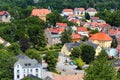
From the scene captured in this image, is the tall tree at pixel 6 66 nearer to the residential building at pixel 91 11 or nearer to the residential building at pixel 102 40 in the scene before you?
the residential building at pixel 102 40

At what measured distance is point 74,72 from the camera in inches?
1342

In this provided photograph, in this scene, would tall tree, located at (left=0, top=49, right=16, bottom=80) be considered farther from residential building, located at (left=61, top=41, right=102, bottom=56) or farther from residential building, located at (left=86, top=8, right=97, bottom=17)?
residential building, located at (left=86, top=8, right=97, bottom=17)

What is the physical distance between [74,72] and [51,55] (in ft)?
8.05

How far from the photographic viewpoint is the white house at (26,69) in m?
29.7

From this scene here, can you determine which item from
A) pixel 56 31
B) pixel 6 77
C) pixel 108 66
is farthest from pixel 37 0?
pixel 108 66

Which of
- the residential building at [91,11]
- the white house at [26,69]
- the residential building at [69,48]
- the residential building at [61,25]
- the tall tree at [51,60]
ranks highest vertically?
the white house at [26,69]

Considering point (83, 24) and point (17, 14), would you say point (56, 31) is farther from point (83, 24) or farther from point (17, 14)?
point (17, 14)

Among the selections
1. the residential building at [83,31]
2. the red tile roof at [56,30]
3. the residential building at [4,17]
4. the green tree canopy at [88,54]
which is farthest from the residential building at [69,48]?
the residential building at [4,17]

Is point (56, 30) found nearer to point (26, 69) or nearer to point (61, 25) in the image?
point (61, 25)

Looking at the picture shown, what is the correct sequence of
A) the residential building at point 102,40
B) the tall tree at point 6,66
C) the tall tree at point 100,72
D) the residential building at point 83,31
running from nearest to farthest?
the tall tree at point 100,72 < the tall tree at point 6,66 < the residential building at point 102,40 < the residential building at point 83,31

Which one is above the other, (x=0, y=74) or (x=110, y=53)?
(x=0, y=74)

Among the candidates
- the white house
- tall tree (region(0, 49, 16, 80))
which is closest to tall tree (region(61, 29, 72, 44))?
tall tree (region(0, 49, 16, 80))

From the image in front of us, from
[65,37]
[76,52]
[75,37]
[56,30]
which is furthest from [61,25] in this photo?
[76,52]

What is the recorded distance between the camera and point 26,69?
29.9 meters
